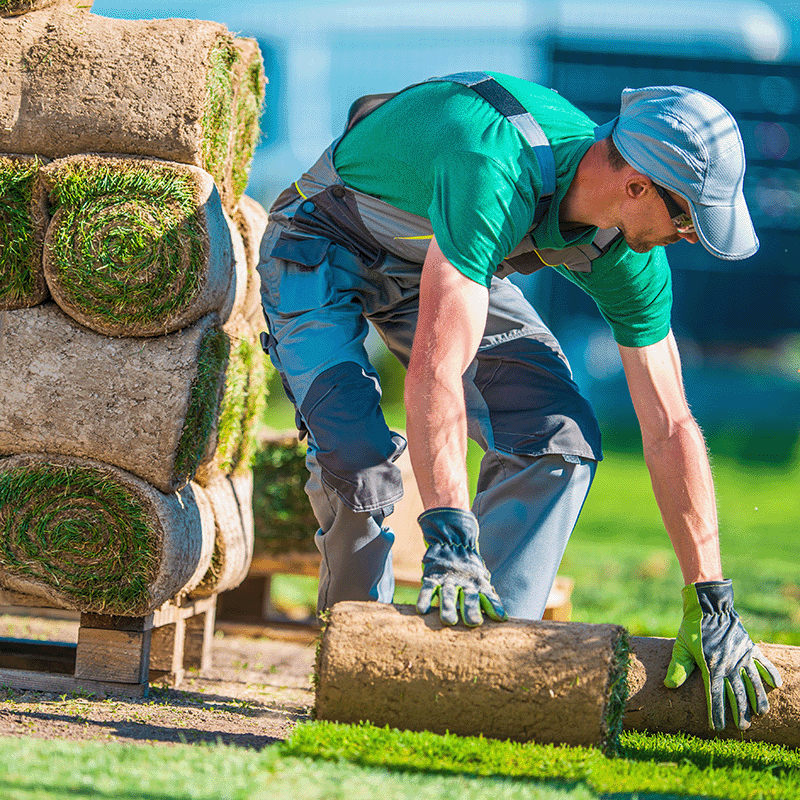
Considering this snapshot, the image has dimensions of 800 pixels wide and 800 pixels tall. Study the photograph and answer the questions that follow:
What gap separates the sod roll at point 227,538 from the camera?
312 cm

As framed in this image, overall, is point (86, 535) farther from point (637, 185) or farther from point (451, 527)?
point (637, 185)

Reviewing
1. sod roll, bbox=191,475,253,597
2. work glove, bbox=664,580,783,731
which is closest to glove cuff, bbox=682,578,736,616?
work glove, bbox=664,580,783,731

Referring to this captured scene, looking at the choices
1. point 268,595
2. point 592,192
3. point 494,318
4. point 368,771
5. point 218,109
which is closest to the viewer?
point 368,771

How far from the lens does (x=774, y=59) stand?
17.1 meters

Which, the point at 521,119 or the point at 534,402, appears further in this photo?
the point at 534,402

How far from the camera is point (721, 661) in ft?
7.41

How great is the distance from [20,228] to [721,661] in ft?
7.59

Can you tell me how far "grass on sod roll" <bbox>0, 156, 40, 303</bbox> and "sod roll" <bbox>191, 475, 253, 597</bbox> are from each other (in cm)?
93

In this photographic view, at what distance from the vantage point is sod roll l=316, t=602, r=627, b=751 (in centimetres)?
194

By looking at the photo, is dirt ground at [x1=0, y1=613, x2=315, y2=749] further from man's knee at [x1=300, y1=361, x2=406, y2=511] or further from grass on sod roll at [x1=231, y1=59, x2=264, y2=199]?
grass on sod roll at [x1=231, y1=59, x2=264, y2=199]

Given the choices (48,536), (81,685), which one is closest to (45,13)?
(48,536)

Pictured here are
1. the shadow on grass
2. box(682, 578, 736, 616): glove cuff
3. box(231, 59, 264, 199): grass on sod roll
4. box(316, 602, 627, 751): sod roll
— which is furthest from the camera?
box(231, 59, 264, 199): grass on sod roll

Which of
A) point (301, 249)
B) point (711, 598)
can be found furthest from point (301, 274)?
point (711, 598)

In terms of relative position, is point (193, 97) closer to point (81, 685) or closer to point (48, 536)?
point (48, 536)
